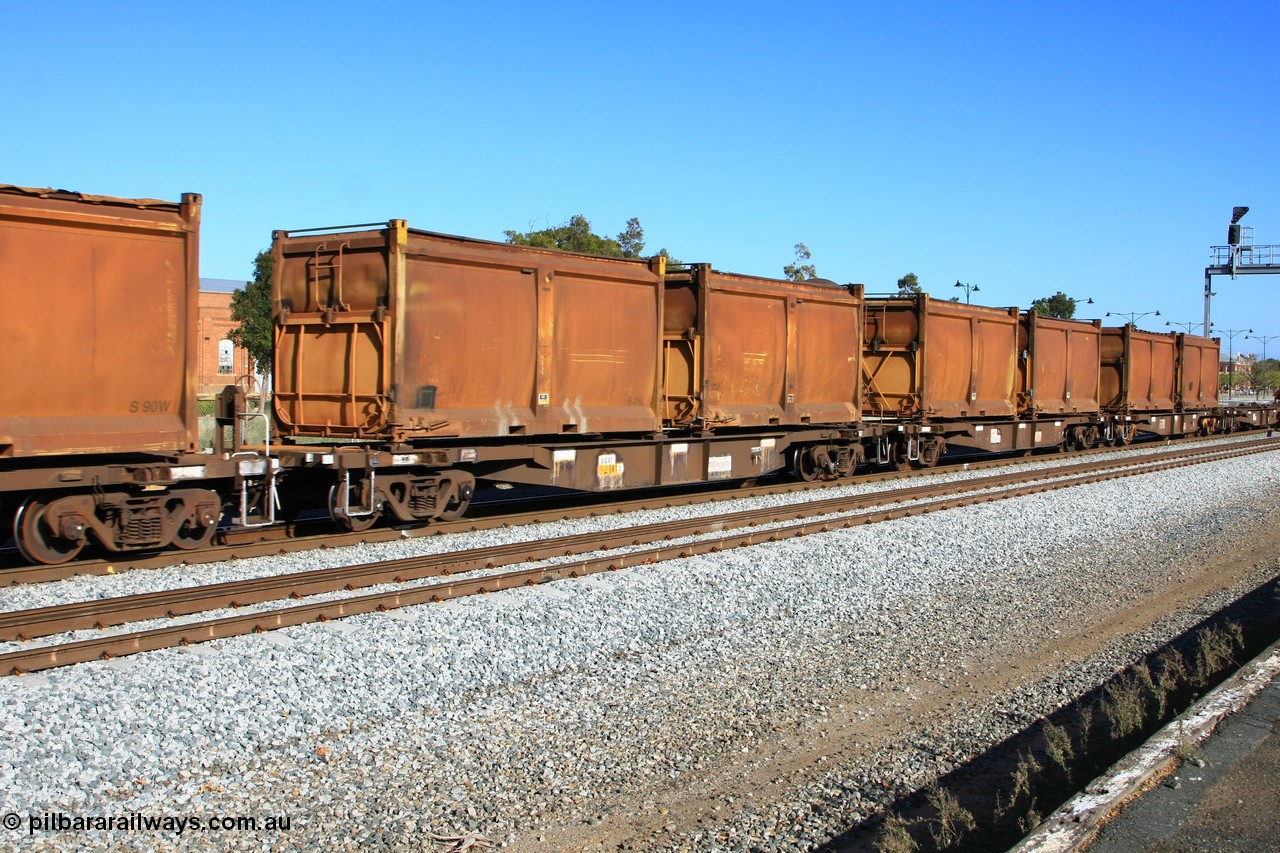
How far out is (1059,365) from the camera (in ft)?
86.9

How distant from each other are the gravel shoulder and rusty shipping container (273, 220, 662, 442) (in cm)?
370

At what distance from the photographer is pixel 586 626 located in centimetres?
812

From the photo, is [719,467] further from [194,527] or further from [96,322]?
[96,322]

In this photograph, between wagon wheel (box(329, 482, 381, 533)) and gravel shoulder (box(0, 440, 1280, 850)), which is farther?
Result: wagon wheel (box(329, 482, 381, 533))

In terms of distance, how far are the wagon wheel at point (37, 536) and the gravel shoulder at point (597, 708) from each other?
3381 mm

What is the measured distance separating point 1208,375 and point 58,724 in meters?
41.1

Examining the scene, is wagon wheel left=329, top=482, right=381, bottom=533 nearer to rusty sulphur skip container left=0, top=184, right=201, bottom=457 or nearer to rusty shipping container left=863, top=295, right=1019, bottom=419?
rusty sulphur skip container left=0, top=184, right=201, bottom=457

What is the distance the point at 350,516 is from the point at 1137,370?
27.6 metres

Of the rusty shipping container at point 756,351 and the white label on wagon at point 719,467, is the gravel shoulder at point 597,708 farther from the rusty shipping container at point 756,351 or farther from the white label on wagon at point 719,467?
the rusty shipping container at point 756,351

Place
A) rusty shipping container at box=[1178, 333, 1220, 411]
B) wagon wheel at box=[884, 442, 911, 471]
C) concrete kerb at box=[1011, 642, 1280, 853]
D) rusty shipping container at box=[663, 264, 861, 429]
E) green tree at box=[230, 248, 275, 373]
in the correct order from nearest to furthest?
concrete kerb at box=[1011, 642, 1280, 853] < rusty shipping container at box=[663, 264, 861, 429] < wagon wheel at box=[884, 442, 911, 471] < rusty shipping container at box=[1178, 333, 1220, 411] < green tree at box=[230, 248, 275, 373]

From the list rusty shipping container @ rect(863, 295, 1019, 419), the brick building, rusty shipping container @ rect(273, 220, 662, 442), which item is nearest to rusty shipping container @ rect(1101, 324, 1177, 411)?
rusty shipping container @ rect(863, 295, 1019, 419)

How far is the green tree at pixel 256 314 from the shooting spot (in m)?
48.8

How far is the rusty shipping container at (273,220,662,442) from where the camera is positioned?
11.7 m

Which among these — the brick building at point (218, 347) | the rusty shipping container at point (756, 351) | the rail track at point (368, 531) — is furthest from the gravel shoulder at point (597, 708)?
the brick building at point (218, 347)
